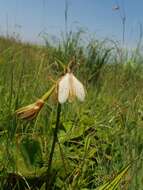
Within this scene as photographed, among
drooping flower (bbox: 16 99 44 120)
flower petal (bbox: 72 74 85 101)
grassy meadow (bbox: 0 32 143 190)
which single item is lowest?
grassy meadow (bbox: 0 32 143 190)

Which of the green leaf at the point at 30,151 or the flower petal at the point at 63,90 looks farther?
the green leaf at the point at 30,151

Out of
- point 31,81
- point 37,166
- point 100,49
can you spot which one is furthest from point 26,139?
point 100,49

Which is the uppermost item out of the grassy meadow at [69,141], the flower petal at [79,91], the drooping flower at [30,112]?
the flower petal at [79,91]

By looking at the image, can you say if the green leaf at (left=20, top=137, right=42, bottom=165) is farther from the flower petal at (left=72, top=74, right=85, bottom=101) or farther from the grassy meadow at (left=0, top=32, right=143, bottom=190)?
the flower petal at (left=72, top=74, right=85, bottom=101)

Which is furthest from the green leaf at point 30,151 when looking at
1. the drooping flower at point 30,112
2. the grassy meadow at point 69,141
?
the drooping flower at point 30,112

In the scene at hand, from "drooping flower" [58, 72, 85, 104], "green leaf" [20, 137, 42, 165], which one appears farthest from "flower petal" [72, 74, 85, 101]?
"green leaf" [20, 137, 42, 165]

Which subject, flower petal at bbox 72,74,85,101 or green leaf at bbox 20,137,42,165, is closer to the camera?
flower petal at bbox 72,74,85,101

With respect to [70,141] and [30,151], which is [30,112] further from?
[70,141]

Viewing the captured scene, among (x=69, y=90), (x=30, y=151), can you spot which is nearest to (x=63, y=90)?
(x=69, y=90)

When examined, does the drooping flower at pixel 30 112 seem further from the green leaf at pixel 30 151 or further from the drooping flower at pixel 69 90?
the green leaf at pixel 30 151
